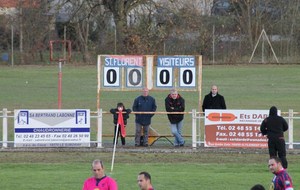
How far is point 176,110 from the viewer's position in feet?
92.7

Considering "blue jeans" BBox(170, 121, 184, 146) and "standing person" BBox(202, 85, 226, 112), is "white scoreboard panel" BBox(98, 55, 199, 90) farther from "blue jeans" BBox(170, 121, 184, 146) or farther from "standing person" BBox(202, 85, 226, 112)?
"blue jeans" BBox(170, 121, 184, 146)

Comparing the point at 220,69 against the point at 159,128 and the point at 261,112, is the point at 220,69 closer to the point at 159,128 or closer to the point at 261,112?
the point at 159,128

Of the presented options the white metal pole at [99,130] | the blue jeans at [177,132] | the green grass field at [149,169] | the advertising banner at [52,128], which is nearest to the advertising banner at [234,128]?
the green grass field at [149,169]

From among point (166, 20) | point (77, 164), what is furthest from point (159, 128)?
point (166, 20)

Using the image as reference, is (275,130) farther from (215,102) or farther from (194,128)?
(215,102)

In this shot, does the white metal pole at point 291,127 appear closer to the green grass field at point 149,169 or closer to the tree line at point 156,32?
the green grass field at point 149,169

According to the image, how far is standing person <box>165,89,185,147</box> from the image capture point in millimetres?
28070

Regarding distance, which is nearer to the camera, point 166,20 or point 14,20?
point 166,20

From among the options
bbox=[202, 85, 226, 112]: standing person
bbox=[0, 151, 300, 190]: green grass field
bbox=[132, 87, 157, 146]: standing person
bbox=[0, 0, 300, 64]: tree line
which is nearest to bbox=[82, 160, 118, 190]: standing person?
bbox=[0, 151, 300, 190]: green grass field

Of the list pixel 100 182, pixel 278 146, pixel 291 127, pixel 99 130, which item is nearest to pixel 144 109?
pixel 99 130

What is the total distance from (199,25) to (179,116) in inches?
1432

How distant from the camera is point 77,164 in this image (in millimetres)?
25109

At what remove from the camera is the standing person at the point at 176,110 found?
92.1 feet

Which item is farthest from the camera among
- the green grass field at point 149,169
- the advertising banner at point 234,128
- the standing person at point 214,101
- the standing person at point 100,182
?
the standing person at point 214,101
